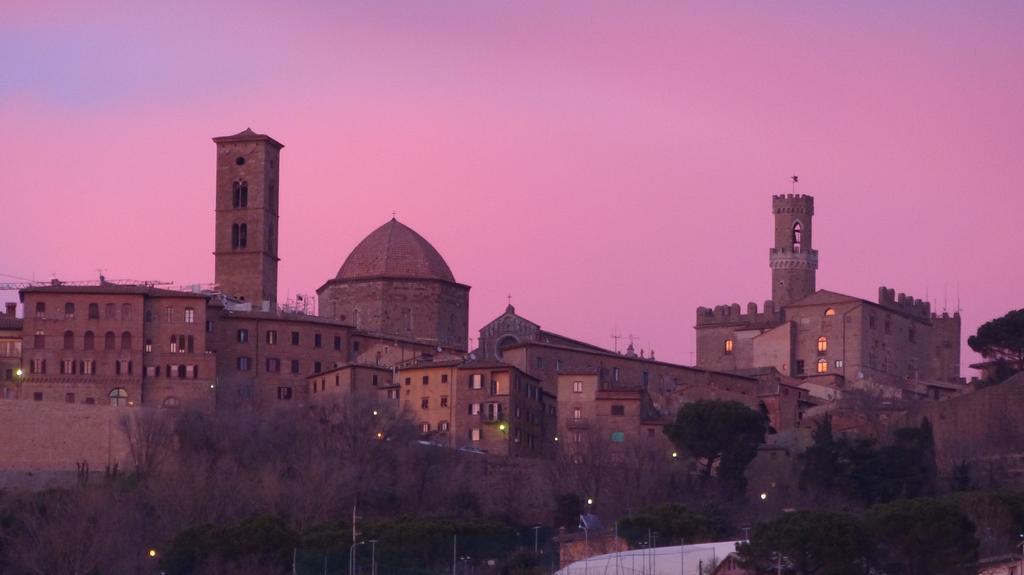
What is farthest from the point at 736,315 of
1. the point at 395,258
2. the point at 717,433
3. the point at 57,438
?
the point at 57,438

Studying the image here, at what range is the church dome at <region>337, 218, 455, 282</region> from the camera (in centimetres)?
7731

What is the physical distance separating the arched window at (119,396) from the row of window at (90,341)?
1228mm

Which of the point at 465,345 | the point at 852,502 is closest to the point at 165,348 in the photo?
the point at 465,345

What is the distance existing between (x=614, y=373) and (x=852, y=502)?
15530 millimetres

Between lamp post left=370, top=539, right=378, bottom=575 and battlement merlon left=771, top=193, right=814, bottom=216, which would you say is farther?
battlement merlon left=771, top=193, right=814, bottom=216

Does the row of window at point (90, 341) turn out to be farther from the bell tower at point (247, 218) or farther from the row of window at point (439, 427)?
the row of window at point (439, 427)

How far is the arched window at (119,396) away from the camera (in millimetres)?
66938

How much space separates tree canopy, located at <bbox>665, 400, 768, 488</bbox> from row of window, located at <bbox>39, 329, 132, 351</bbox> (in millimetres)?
14671

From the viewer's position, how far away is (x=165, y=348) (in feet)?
223

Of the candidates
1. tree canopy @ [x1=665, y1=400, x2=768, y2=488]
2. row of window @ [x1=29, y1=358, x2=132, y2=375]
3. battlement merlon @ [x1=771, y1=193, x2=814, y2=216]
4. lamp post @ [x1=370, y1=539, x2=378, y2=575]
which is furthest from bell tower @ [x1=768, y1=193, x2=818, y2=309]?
lamp post @ [x1=370, y1=539, x2=378, y2=575]

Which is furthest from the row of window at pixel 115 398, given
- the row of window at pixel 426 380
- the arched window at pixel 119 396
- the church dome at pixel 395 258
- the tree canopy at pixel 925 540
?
the tree canopy at pixel 925 540

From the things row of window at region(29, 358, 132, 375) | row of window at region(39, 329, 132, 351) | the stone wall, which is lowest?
the stone wall

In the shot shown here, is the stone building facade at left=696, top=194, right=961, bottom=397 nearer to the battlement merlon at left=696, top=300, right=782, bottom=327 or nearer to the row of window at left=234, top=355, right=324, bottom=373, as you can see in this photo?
the battlement merlon at left=696, top=300, right=782, bottom=327

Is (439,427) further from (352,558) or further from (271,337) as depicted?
(352,558)
